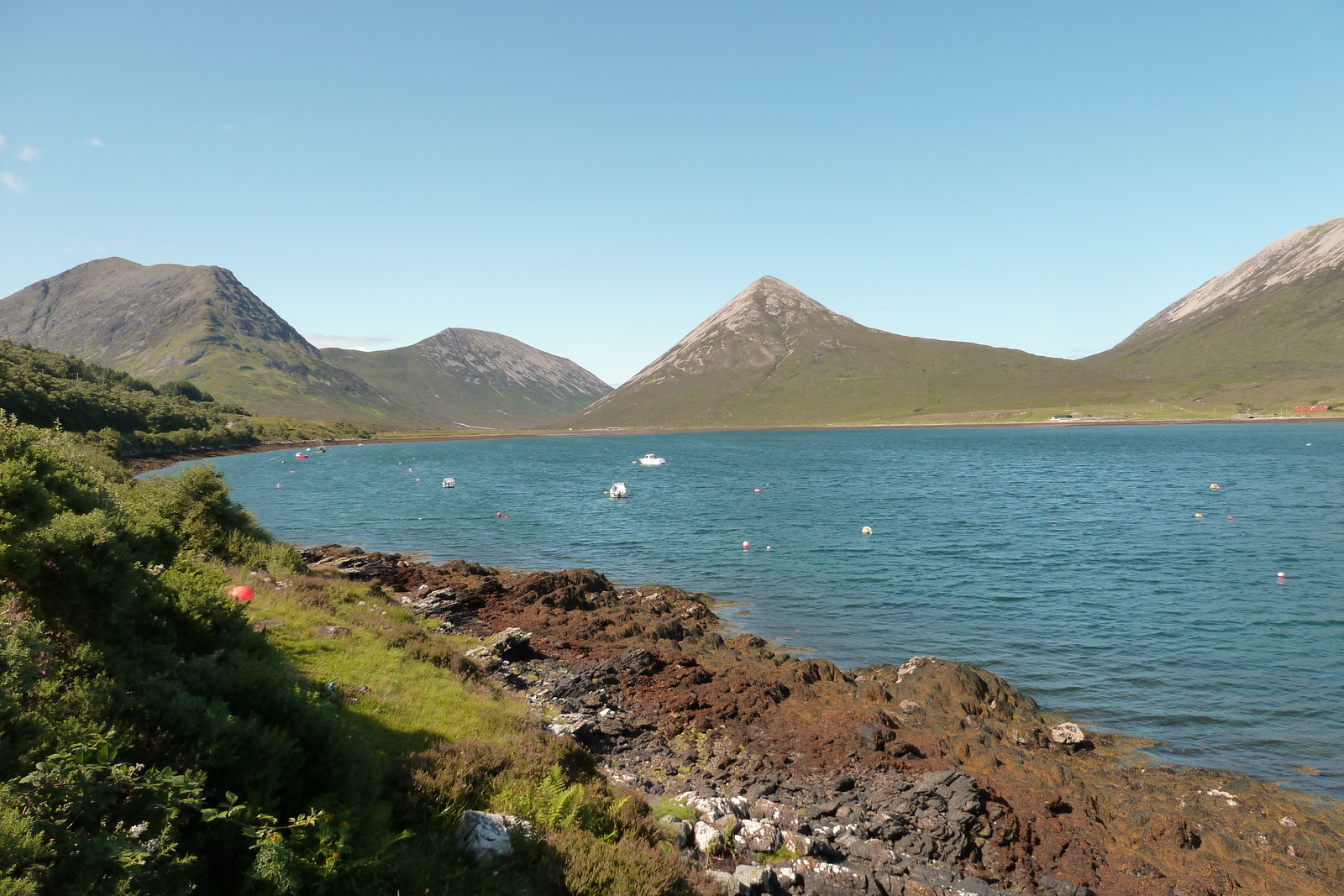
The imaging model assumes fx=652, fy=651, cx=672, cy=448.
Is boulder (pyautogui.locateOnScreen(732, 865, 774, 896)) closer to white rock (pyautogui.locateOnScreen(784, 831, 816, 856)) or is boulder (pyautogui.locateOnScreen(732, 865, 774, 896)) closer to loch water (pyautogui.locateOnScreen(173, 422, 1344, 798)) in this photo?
white rock (pyautogui.locateOnScreen(784, 831, 816, 856))

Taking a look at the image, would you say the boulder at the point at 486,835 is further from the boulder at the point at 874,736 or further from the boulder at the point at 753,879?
the boulder at the point at 874,736

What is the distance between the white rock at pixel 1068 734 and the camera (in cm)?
1862

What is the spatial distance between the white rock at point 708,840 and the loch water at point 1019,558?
14624 mm

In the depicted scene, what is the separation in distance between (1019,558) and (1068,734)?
27.8 meters

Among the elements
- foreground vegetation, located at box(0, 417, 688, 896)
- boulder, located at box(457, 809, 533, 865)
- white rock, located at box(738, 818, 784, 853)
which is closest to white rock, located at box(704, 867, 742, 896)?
foreground vegetation, located at box(0, 417, 688, 896)

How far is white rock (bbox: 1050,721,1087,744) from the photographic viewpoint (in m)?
18.6

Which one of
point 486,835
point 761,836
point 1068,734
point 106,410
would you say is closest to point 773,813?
point 761,836

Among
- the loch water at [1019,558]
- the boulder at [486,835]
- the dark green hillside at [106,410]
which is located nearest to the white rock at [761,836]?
the boulder at [486,835]

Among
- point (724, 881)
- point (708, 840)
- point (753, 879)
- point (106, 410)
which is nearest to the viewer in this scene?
point (724, 881)

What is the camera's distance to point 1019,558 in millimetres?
Result: 43875

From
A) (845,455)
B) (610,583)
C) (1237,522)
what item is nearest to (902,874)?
(610,583)

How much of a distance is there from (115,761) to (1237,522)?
7067 cm

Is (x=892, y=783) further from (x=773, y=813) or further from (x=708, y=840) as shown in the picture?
(x=708, y=840)

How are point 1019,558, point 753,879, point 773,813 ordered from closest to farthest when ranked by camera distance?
point 753,879
point 773,813
point 1019,558
